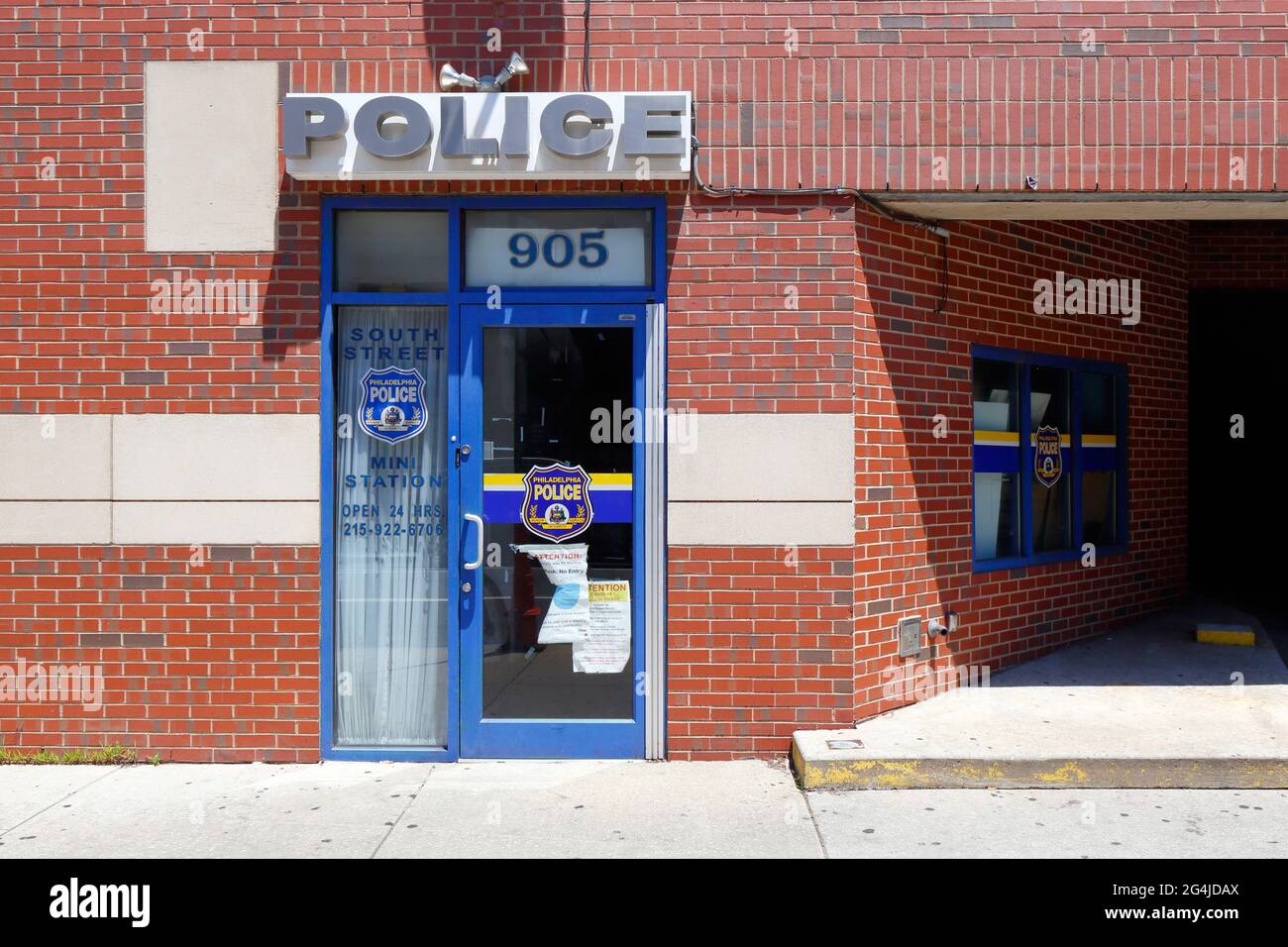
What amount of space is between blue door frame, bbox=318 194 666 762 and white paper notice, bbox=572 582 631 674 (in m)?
0.07

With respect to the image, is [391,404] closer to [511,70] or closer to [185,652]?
[185,652]

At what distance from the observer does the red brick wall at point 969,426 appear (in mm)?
6555

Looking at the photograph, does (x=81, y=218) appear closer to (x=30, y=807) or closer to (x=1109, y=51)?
(x=30, y=807)

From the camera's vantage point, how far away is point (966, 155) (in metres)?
6.36

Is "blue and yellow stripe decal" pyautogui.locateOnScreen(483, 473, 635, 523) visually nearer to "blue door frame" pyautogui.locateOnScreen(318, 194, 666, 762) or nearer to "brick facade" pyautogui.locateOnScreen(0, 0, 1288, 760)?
"blue door frame" pyautogui.locateOnScreen(318, 194, 666, 762)

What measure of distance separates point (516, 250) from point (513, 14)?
4.52ft

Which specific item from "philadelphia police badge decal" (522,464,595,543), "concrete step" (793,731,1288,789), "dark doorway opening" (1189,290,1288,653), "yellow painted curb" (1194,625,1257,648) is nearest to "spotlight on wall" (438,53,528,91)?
"philadelphia police badge decal" (522,464,595,543)

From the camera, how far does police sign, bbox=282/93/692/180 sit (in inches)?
237

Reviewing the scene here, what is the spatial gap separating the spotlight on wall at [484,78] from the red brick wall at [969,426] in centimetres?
225

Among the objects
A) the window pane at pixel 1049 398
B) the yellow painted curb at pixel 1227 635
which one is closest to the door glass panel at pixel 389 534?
the window pane at pixel 1049 398

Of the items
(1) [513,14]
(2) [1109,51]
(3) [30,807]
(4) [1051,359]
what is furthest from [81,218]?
(4) [1051,359]

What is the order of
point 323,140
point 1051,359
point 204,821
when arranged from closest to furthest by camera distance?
point 204,821
point 323,140
point 1051,359

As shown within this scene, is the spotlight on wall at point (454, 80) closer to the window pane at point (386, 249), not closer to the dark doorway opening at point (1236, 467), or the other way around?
the window pane at point (386, 249)

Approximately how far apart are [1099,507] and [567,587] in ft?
15.7
